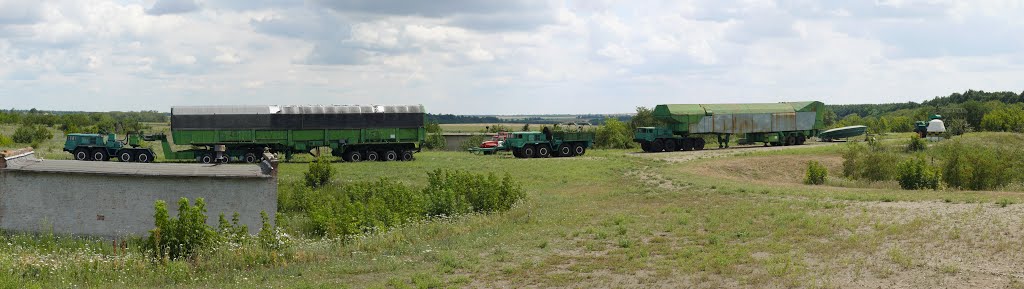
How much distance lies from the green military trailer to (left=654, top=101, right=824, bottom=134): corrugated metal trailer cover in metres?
5.59

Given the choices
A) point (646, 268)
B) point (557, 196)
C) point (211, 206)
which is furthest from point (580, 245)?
point (557, 196)

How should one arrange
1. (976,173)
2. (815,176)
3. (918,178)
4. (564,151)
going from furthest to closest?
(564,151), (815,176), (976,173), (918,178)

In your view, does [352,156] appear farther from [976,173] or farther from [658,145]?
[976,173]

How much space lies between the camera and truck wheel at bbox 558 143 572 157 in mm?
41156

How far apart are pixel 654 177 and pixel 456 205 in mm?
10659

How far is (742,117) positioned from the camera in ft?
152

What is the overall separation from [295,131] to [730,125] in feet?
74.6

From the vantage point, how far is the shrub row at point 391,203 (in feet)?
58.9

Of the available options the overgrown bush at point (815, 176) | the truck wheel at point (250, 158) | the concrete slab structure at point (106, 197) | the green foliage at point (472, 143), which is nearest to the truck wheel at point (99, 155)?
the truck wheel at point (250, 158)

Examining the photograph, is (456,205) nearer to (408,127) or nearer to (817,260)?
(817,260)

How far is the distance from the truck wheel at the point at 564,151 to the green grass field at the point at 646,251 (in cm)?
1863

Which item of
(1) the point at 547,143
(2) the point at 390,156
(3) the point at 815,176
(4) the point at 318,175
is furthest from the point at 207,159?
(3) the point at 815,176

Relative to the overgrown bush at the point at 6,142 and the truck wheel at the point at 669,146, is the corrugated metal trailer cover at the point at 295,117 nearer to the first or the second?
the truck wheel at the point at 669,146

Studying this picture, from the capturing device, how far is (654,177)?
29.4 meters
